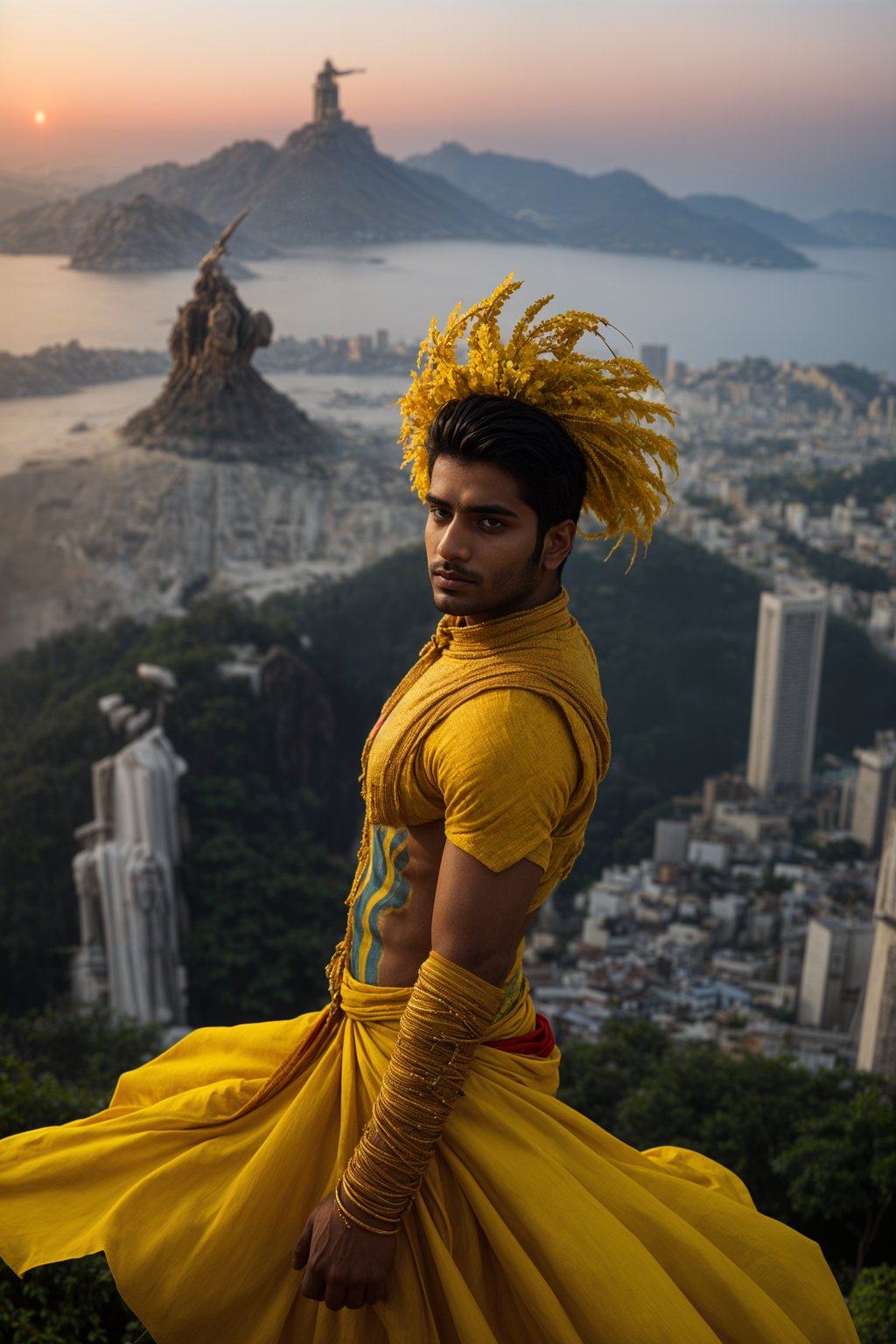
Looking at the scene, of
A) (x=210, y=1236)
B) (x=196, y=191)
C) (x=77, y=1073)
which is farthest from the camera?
(x=196, y=191)

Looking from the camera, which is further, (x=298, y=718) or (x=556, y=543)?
(x=298, y=718)

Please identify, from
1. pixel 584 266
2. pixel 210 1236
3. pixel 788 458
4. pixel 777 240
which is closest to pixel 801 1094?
pixel 210 1236

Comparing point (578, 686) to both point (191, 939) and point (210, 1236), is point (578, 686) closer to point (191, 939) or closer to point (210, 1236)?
point (210, 1236)

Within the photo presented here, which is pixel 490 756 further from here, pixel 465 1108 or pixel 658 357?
pixel 658 357

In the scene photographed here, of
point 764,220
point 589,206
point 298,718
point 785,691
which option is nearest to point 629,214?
point 589,206

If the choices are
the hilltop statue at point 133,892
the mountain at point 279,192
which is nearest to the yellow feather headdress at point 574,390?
the hilltop statue at point 133,892

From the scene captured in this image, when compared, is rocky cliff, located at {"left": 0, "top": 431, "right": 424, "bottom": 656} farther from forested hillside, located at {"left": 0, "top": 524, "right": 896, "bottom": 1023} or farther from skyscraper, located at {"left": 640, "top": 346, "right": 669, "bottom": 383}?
skyscraper, located at {"left": 640, "top": 346, "right": 669, "bottom": 383}
